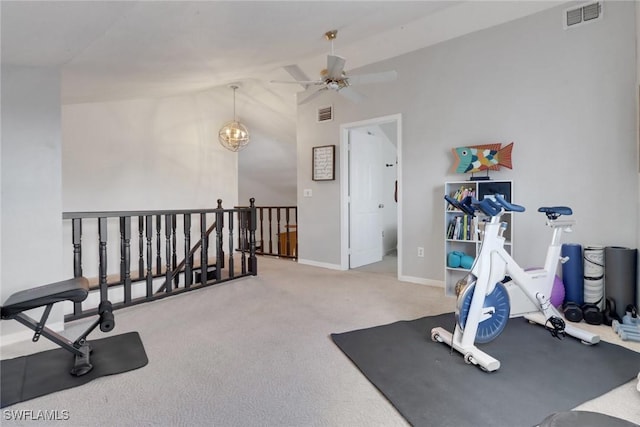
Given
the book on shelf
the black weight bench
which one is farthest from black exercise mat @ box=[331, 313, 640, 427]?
the black weight bench

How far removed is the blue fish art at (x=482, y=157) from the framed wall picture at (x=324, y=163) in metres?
1.77

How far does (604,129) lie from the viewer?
284 centimetres

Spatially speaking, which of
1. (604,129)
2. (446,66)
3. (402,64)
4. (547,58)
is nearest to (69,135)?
(402,64)

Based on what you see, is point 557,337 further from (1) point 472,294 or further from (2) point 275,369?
(2) point 275,369

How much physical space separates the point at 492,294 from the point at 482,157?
174 centimetres

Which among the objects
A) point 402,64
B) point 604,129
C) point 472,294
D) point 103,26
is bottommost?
point 472,294

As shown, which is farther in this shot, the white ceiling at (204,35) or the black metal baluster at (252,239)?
the black metal baluster at (252,239)

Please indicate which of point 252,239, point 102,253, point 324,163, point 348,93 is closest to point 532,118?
point 348,93

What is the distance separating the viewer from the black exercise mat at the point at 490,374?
157cm

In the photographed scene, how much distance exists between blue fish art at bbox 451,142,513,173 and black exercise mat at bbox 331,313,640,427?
1603 millimetres

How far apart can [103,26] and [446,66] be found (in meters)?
3.30

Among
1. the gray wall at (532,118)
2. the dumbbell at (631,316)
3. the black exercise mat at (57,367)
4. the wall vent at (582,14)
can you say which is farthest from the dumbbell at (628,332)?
the black exercise mat at (57,367)

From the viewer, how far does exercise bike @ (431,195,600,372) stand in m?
2.04

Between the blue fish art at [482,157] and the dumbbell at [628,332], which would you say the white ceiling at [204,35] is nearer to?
the blue fish art at [482,157]
